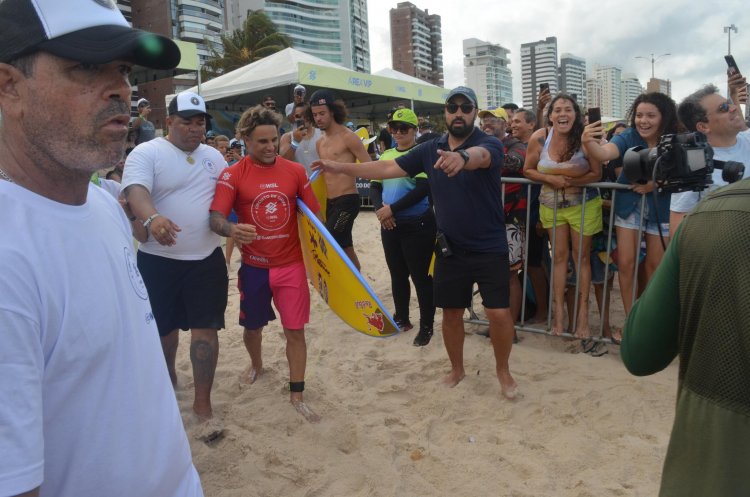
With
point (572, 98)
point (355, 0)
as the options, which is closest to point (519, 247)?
point (572, 98)

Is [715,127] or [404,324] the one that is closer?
[715,127]

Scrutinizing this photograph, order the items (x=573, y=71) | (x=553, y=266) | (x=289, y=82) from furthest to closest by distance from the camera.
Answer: (x=573, y=71), (x=289, y=82), (x=553, y=266)

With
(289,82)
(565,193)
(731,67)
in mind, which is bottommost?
(565,193)

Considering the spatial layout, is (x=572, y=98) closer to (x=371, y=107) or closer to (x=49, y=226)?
(x=49, y=226)

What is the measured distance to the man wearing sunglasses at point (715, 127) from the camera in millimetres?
3418

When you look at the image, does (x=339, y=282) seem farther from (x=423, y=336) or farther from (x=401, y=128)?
(x=401, y=128)

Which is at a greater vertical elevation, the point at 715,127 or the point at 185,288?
the point at 715,127

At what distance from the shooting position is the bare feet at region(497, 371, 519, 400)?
12.3 ft

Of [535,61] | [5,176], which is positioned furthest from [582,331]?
[535,61]

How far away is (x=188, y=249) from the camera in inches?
135

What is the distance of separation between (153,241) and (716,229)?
10.4ft

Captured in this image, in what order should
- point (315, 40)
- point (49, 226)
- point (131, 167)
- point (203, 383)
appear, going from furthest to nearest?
point (315, 40), point (203, 383), point (131, 167), point (49, 226)

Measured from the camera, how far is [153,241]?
136 inches

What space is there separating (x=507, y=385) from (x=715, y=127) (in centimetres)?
217
